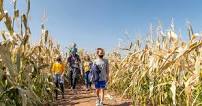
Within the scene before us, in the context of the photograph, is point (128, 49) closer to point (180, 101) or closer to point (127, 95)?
point (127, 95)

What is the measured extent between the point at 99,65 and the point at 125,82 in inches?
95.7

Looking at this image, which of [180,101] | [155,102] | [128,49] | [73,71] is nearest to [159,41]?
[155,102]

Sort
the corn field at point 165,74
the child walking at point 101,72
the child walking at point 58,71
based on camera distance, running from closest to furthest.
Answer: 1. the corn field at point 165,74
2. the child walking at point 101,72
3. the child walking at point 58,71

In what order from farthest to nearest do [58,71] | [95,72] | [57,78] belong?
1. [57,78]
2. [58,71]
3. [95,72]

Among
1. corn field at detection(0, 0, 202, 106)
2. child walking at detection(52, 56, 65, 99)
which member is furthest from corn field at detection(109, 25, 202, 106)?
child walking at detection(52, 56, 65, 99)

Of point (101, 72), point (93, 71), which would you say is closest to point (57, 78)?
point (93, 71)

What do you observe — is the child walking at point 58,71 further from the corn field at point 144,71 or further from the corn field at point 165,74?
the corn field at point 165,74

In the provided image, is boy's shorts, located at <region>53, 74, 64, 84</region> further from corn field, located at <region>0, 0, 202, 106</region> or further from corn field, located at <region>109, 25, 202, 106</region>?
corn field, located at <region>109, 25, 202, 106</region>

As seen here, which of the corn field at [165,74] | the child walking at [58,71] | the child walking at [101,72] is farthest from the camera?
the child walking at [58,71]

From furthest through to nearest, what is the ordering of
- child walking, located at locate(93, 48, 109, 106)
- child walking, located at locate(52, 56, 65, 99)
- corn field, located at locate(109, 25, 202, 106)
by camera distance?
1. child walking, located at locate(52, 56, 65, 99)
2. child walking, located at locate(93, 48, 109, 106)
3. corn field, located at locate(109, 25, 202, 106)

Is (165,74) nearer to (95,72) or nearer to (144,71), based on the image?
(144,71)

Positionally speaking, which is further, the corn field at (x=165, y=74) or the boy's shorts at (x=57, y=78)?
the boy's shorts at (x=57, y=78)

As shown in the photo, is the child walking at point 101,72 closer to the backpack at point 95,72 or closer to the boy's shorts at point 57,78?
the backpack at point 95,72

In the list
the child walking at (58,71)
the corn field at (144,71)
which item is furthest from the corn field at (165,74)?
the child walking at (58,71)
